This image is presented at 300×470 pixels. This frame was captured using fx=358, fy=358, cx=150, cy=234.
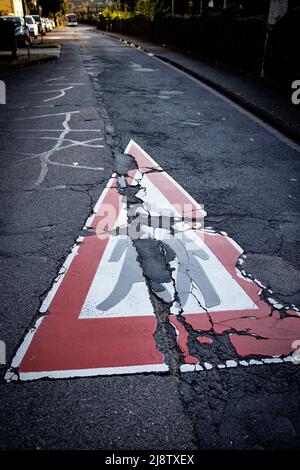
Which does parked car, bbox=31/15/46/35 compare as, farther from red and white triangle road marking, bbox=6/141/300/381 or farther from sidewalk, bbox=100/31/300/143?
red and white triangle road marking, bbox=6/141/300/381

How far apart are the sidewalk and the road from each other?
36 centimetres

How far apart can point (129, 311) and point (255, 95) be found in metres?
9.31

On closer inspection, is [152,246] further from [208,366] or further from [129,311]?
[208,366]

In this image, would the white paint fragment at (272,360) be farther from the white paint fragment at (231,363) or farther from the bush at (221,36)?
the bush at (221,36)

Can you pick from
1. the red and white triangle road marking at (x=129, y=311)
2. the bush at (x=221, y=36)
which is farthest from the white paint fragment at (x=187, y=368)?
the bush at (x=221, y=36)

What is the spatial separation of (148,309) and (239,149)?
4.64 m

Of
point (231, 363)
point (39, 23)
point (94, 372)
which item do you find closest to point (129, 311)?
point (94, 372)

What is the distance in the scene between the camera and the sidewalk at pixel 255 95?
8.10m

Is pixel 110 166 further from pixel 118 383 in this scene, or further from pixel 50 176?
pixel 118 383

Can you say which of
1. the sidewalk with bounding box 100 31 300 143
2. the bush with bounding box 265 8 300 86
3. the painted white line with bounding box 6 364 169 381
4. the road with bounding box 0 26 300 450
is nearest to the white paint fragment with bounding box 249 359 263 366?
the road with bounding box 0 26 300 450

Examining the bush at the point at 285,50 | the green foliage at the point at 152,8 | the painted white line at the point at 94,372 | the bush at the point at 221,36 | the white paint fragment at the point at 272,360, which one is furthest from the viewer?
the green foliage at the point at 152,8

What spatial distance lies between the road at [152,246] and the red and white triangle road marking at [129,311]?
7 cm

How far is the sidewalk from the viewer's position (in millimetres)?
8102

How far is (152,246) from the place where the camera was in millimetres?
3875
